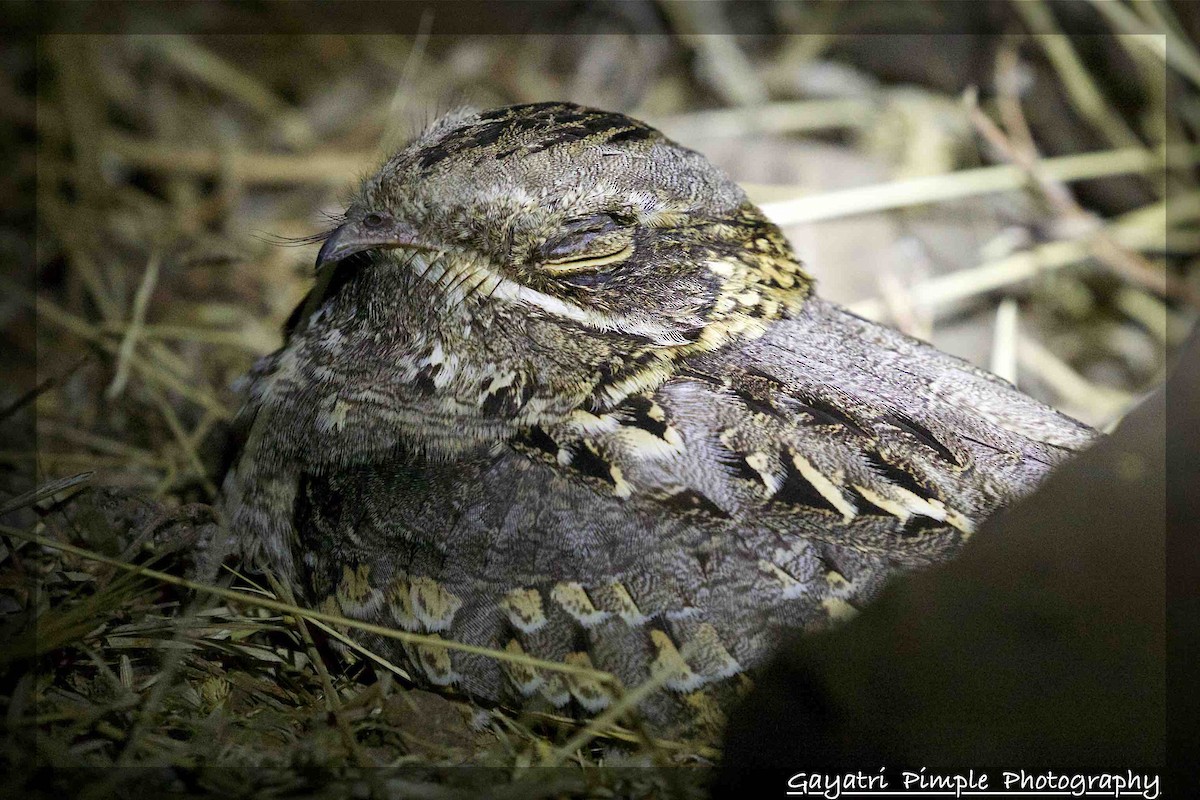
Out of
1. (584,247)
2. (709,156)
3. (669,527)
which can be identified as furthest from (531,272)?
(709,156)

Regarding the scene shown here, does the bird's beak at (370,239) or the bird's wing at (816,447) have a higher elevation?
the bird's beak at (370,239)

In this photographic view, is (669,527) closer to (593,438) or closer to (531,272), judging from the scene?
(593,438)

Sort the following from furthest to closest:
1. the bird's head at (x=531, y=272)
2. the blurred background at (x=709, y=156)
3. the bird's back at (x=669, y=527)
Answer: the blurred background at (x=709, y=156) < the bird's head at (x=531, y=272) < the bird's back at (x=669, y=527)

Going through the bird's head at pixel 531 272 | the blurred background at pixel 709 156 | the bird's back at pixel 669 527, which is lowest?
the bird's back at pixel 669 527

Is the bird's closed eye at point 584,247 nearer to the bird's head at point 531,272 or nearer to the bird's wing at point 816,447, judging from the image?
the bird's head at point 531,272

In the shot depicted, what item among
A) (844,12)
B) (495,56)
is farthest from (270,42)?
(844,12)

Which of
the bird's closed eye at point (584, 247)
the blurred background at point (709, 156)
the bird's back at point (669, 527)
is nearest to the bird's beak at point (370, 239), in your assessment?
the bird's closed eye at point (584, 247)
